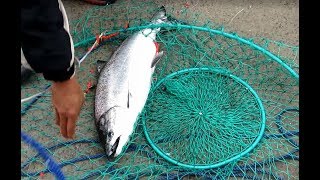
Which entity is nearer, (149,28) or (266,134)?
(266,134)

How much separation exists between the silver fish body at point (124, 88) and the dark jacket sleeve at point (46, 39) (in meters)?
0.83

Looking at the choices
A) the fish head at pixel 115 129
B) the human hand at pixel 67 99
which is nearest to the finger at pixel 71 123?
the human hand at pixel 67 99

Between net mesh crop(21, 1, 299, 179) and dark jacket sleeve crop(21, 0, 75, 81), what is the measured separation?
3.36 feet

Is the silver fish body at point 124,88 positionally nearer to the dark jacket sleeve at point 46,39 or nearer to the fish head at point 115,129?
the fish head at point 115,129

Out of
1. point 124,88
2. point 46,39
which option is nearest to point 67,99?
point 46,39

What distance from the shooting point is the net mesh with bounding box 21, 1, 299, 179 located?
8.36ft

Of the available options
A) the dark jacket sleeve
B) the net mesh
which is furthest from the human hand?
the net mesh

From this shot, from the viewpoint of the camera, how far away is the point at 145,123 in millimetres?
2688

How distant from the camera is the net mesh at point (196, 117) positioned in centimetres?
255

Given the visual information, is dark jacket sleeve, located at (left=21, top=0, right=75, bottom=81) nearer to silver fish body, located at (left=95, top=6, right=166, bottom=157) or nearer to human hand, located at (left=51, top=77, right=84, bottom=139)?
human hand, located at (left=51, top=77, right=84, bottom=139)

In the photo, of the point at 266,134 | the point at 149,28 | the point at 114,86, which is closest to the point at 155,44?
the point at 149,28

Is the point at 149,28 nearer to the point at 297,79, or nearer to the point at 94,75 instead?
the point at 94,75

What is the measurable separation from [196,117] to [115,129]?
0.54 metres

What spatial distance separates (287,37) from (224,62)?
0.59 meters
